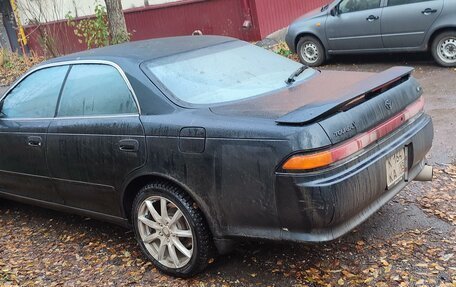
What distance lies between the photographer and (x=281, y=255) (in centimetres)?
381

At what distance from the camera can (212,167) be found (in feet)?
10.6

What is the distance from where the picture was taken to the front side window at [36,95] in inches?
172

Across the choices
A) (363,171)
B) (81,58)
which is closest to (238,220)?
(363,171)

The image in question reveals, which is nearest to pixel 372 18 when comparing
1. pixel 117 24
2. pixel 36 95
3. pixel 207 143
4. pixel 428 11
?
pixel 428 11

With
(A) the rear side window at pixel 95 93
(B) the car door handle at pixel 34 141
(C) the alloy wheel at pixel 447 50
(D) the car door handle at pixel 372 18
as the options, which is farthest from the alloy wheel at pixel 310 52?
(B) the car door handle at pixel 34 141

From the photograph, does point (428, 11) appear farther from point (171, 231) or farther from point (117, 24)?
point (171, 231)

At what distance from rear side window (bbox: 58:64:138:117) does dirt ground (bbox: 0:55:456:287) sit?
1.13 m

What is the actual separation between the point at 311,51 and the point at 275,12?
3296 millimetres

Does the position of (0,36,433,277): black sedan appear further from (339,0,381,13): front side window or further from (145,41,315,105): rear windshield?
(339,0,381,13): front side window

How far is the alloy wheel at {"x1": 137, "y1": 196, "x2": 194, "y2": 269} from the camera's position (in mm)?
3555

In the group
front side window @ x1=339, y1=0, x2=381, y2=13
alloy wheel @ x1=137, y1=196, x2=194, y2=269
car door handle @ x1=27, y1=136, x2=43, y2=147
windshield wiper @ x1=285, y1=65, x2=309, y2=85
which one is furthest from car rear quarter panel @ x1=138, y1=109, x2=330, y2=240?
front side window @ x1=339, y1=0, x2=381, y2=13

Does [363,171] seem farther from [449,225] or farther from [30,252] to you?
[30,252]

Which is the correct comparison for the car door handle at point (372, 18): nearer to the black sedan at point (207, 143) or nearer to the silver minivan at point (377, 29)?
the silver minivan at point (377, 29)

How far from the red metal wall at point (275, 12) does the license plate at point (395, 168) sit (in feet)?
31.8
